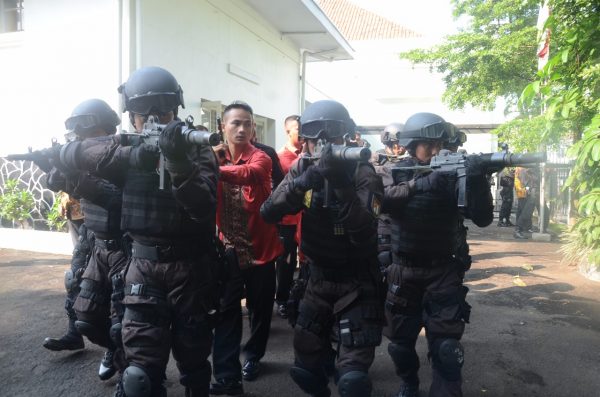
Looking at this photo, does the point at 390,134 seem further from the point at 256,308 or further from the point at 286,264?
the point at 256,308

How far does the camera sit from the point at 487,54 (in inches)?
459

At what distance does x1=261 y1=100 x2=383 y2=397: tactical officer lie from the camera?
2.48 m

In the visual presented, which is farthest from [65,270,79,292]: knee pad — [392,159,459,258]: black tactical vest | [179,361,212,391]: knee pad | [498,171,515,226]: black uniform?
[498,171,515,226]: black uniform

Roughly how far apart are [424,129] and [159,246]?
1.92 metres

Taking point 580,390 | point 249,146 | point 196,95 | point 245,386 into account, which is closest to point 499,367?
point 580,390

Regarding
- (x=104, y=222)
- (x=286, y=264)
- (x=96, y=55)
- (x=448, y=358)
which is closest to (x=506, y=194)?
(x=286, y=264)

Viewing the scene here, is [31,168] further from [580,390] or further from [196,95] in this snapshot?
[580,390]

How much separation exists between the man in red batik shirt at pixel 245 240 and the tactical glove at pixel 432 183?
1087 mm

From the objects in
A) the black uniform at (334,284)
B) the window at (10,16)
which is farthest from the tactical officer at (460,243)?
the window at (10,16)

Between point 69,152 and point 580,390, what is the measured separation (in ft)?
12.5

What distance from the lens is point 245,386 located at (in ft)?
11.4

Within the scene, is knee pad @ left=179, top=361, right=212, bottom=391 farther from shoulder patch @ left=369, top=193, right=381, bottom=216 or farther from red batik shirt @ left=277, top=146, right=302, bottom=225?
red batik shirt @ left=277, top=146, right=302, bottom=225

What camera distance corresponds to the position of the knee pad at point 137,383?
2.33 metres

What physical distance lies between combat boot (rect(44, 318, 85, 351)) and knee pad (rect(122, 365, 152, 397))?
189 centimetres
